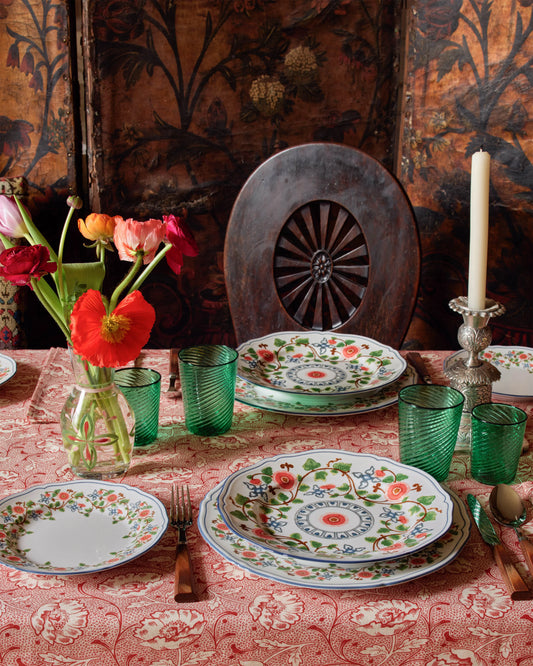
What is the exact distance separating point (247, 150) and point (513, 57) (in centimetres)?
69

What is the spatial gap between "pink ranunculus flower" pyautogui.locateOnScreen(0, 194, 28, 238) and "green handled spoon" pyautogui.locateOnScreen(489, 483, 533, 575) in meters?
0.59

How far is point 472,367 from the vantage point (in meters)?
0.94

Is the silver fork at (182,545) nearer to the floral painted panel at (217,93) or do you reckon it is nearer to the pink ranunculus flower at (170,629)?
the pink ranunculus flower at (170,629)

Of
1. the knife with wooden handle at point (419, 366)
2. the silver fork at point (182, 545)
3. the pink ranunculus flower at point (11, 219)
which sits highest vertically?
the pink ranunculus flower at point (11, 219)

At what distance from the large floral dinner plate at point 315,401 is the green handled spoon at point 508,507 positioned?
26 centimetres

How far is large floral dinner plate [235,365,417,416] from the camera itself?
A: 39.7 inches

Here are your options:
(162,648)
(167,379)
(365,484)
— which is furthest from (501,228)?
(162,648)

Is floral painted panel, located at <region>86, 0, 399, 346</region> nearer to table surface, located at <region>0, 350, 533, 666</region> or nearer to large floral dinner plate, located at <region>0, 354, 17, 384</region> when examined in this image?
large floral dinner plate, located at <region>0, 354, 17, 384</region>

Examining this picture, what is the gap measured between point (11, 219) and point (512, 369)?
0.80 m

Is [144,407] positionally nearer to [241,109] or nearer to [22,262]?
[22,262]

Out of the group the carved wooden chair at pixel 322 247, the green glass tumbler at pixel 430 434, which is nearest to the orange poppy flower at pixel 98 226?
the green glass tumbler at pixel 430 434

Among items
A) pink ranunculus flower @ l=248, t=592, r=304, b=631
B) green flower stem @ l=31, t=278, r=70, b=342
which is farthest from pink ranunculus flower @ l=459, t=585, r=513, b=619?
green flower stem @ l=31, t=278, r=70, b=342

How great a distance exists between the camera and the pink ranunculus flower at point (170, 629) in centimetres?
59

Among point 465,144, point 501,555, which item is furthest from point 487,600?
point 465,144
